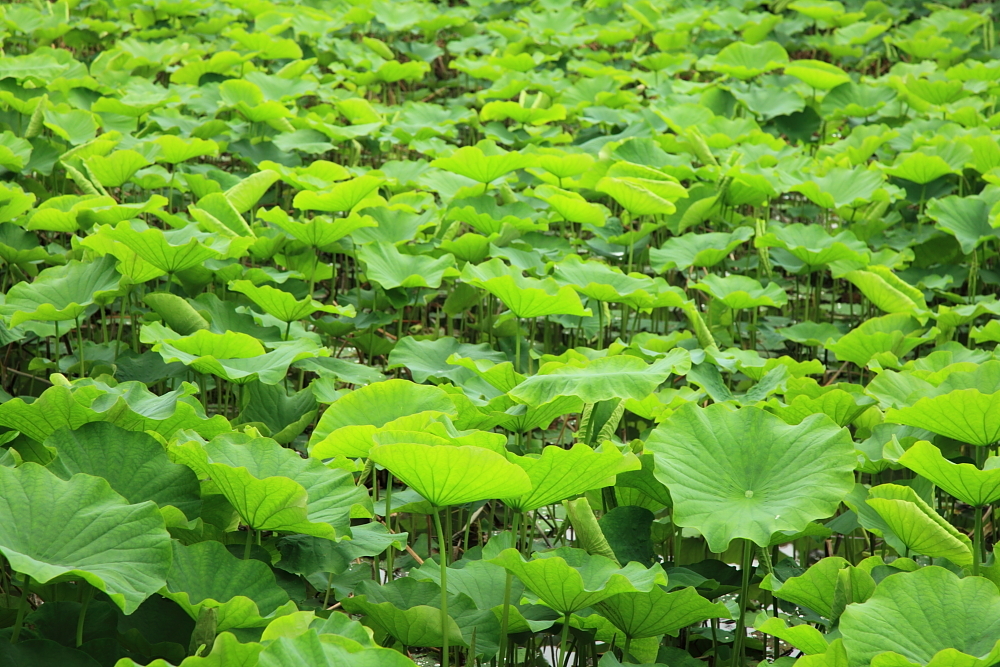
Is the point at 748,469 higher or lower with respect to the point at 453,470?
lower

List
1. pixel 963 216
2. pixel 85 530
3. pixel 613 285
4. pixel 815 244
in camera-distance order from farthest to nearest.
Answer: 1. pixel 963 216
2. pixel 815 244
3. pixel 613 285
4. pixel 85 530

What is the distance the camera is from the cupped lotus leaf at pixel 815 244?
8.18 ft

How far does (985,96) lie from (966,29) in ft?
3.65

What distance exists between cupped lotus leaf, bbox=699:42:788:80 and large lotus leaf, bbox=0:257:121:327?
2945 mm

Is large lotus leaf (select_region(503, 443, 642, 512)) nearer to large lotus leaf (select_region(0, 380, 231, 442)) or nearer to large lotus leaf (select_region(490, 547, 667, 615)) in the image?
large lotus leaf (select_region(490, 547, 667, 615))

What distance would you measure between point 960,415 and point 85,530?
1201mm

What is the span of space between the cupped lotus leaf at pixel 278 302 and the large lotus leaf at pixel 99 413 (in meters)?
0.49

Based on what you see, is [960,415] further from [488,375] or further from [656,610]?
[488,375]

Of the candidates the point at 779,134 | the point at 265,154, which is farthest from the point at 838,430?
the point at 779,134

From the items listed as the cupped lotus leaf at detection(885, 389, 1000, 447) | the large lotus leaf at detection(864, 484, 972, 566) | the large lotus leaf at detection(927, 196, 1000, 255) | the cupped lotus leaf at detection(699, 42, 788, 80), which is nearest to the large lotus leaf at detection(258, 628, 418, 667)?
the large lotus leaf at detection(864, 484, 972, 566)

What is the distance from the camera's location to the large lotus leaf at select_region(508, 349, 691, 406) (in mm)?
1436

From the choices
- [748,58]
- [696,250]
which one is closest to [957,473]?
[696,250]

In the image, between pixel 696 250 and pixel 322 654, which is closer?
pixel 322 654

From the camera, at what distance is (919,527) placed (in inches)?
51.1
